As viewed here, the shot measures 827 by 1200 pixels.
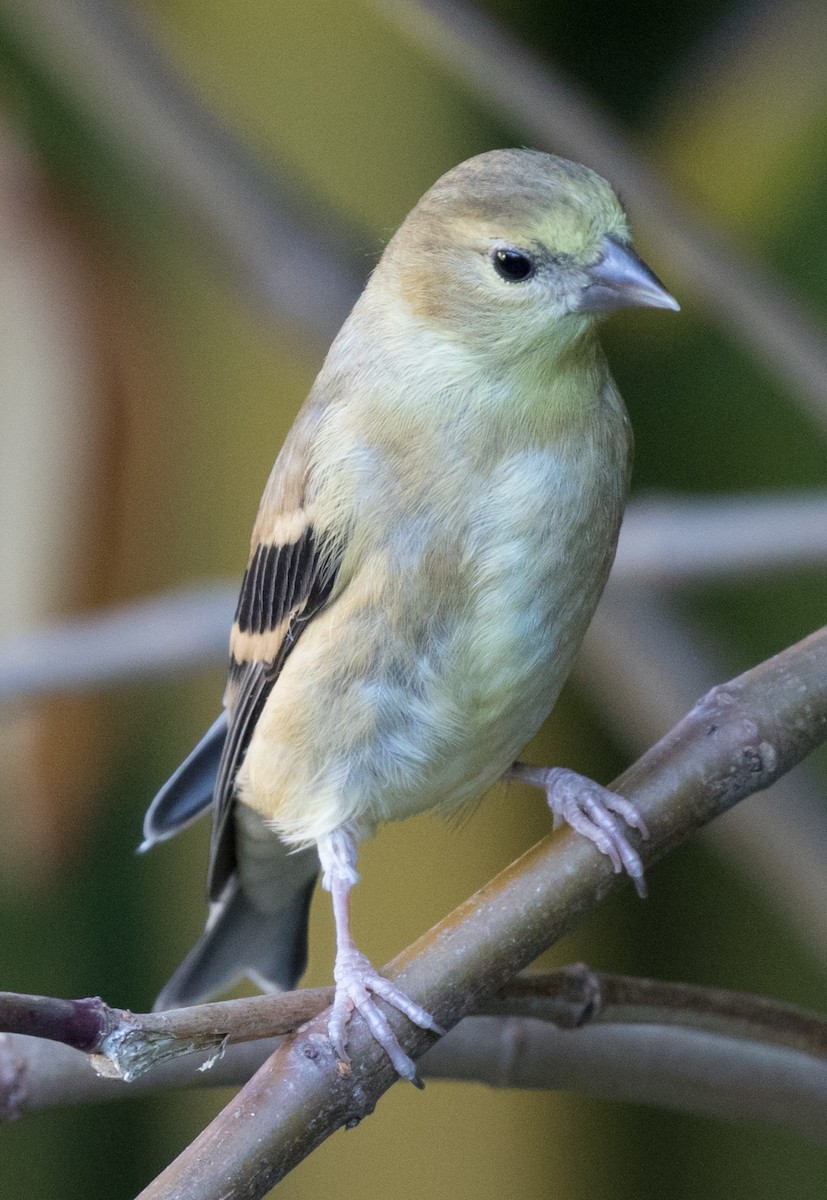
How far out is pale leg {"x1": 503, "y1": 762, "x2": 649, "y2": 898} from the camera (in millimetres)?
951

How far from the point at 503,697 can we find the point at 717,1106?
360 millimetres

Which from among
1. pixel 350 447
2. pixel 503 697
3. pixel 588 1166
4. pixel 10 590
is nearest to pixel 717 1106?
pixel 503 697

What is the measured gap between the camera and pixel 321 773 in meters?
1.26

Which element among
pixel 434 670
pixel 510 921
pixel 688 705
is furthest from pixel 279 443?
pixel 510 921

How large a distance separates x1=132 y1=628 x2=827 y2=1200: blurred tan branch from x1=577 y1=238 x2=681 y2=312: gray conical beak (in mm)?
275

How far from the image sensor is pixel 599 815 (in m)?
1.03

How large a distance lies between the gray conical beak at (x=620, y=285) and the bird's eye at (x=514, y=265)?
0.05 meters

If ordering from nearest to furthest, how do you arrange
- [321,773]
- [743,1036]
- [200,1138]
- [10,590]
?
[200,1138]
[743,1036]
[321,773]
[10,590]

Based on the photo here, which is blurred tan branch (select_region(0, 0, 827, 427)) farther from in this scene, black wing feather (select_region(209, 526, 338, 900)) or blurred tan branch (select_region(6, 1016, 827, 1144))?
blurred tan branch (select_region(6, 1016, 827, 1144))

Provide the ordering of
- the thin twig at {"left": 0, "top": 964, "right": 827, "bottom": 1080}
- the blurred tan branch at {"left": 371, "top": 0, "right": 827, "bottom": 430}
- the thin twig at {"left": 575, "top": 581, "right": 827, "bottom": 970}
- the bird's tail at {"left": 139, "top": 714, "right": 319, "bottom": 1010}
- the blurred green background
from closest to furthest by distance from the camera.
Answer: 1. the thin twig at {"left": 0, "top": 964, "right": 827, "bottom": 1080}
2. the bird's tail at {"left": 139, "top": 714, "right": 319, "bottom": 1010}
3. the blurred tan branch at {"left": 371, "top": 0, "right": 827, "bottom": 430}
4. the thin twig at {"left": 575, "top": 581, "right": 827, "bottom": 970}
5. the blurred green background

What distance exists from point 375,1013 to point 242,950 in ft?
2.03

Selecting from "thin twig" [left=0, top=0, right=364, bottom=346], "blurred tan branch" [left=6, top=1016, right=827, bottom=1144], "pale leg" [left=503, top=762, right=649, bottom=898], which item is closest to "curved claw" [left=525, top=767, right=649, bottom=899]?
"pale leg" [left=503, top=762, right=649, bottom=898]

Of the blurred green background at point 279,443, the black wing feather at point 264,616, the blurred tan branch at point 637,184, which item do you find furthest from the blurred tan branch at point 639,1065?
the blurred green background at point 279,443

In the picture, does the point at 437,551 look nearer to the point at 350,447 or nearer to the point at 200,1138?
the point at 350,447
